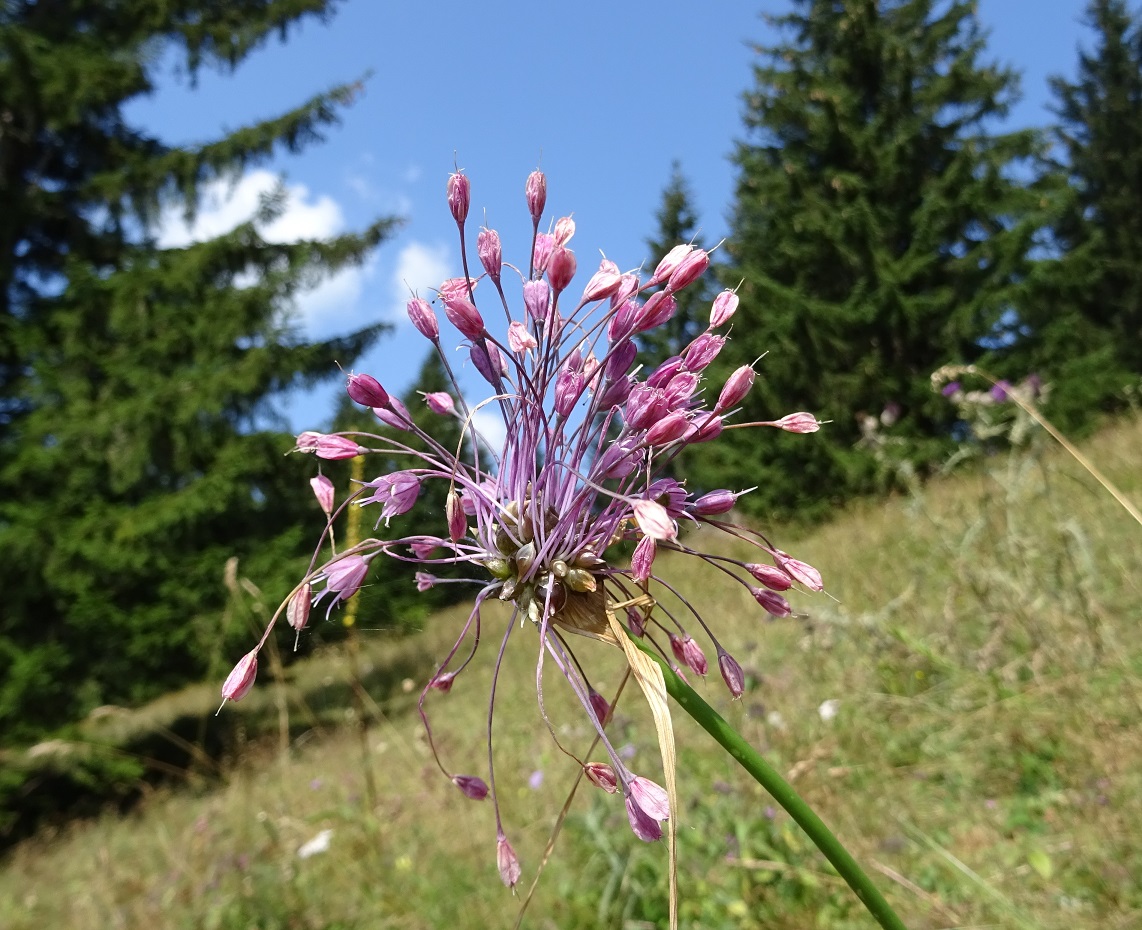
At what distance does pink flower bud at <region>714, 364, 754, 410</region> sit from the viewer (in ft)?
2.70

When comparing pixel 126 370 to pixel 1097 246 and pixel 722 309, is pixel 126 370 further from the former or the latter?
pixel 1097 246

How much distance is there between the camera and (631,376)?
2.96 ft

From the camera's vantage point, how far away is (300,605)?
84 centimetres

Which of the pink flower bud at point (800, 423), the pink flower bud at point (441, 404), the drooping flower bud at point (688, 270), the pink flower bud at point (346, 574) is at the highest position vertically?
the drooping flower bud at point (688, 270)

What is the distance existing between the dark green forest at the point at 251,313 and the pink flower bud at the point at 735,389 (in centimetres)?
478

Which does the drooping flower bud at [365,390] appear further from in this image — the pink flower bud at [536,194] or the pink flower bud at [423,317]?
the pink flower bud at [536,194]

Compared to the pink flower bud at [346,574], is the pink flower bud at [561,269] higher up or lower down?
higher up

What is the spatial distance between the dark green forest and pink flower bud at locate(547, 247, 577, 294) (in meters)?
4.71

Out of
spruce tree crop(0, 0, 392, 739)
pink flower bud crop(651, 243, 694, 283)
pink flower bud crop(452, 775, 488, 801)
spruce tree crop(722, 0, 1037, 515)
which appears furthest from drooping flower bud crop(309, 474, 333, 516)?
spruce tree crop(722, 0, 1037, 515)

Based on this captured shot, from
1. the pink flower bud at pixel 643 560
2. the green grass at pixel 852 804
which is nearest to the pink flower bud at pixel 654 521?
the pink flower bud at pixel 643 560

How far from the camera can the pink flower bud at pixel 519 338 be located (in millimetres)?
854

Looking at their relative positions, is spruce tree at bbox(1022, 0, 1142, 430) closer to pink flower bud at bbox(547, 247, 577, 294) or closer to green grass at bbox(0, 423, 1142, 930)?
green grass at bbox(0, 423, 1142, 930)

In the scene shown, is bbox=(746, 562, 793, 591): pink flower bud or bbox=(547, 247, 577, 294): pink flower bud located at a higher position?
bbox=(547, 247, 577, 294): pink flower bud

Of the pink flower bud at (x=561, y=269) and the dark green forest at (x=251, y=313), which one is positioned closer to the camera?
the pink flower bud at (x=561, y=269)
